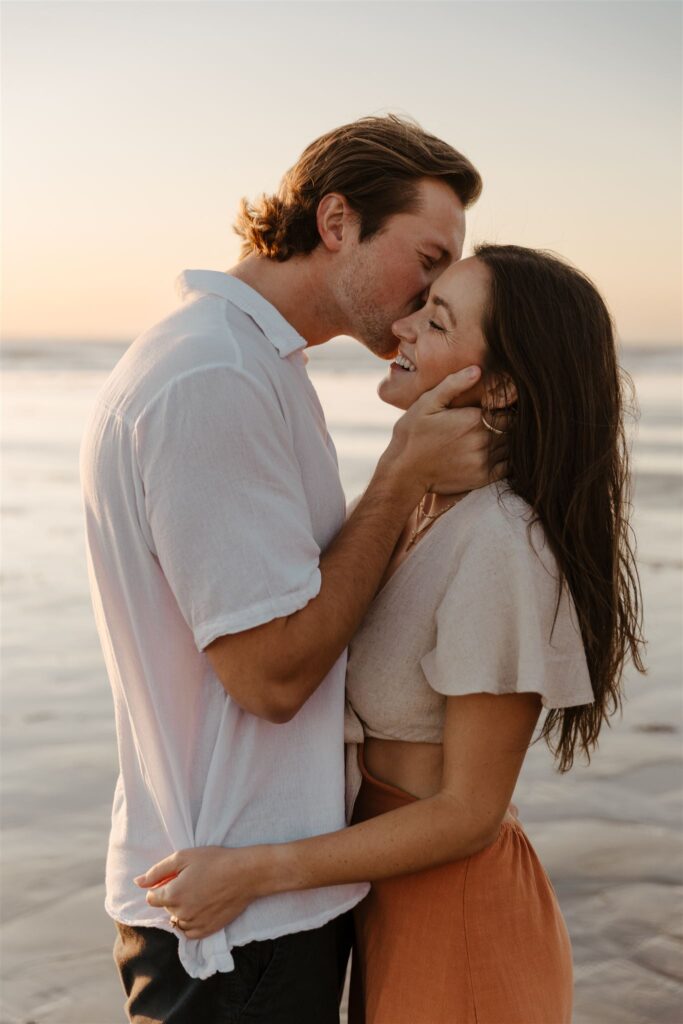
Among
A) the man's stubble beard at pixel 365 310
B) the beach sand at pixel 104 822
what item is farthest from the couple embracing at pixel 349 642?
the beach sand at pixel 104 822

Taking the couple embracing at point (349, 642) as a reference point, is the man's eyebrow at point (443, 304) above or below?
above

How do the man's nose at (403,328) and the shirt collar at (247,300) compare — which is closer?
the shirt collar at (247,300)

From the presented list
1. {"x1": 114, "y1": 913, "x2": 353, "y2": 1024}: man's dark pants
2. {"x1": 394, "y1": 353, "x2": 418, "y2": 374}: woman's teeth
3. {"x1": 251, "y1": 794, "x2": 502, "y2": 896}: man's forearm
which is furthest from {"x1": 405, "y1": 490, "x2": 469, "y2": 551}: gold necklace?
{"x1": 114, "y1": 913, "x2": 353, "y2": 1024}: man's dark pants

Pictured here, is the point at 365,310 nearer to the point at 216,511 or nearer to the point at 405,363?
the point at 405,363

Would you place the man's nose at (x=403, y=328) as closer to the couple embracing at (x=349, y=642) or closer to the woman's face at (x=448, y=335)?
the woman's face at (x=448, y=335)

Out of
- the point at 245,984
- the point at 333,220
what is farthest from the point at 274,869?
the point at 333,220

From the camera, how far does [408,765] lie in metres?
2.54

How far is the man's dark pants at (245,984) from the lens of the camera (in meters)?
2.34

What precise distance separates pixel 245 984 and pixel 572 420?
4.40 ft

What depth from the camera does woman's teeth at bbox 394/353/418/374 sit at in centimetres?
283

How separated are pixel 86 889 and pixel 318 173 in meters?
2.85

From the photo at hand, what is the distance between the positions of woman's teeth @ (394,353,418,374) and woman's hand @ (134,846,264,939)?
1178 millimetres

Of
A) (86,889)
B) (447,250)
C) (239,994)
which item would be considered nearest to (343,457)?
(86,889)

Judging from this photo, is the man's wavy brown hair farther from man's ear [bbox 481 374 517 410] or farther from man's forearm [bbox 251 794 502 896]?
man's forearm [bbox 251 794 502 896]
